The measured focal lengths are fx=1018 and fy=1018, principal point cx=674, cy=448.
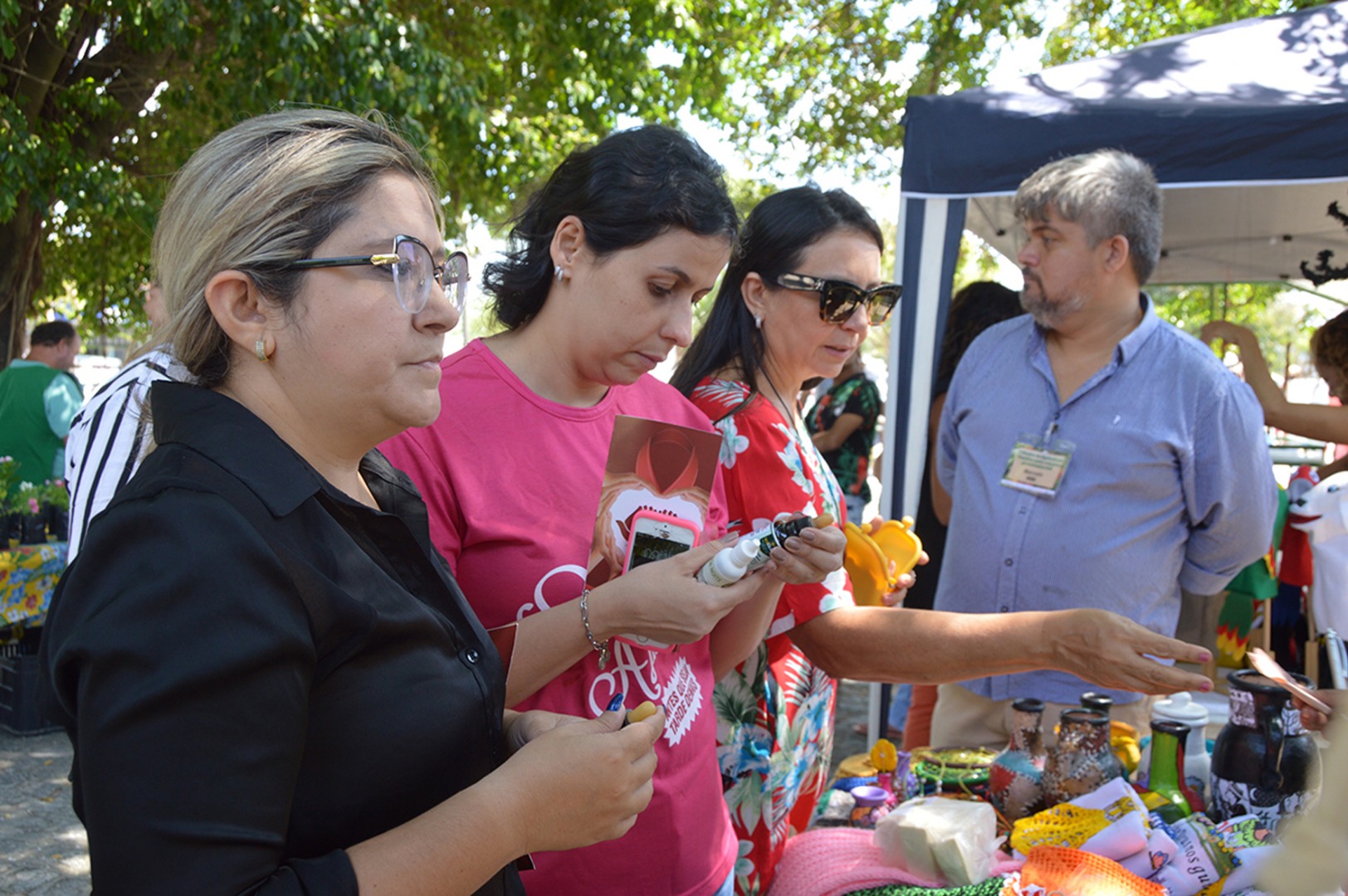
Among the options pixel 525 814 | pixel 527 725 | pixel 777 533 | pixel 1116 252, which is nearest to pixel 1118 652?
pixel 777 533

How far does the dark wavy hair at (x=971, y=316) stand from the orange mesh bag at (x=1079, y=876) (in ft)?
8.71

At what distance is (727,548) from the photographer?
1.42 meters

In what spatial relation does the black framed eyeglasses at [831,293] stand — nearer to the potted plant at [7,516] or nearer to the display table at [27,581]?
the display table at [27,581]

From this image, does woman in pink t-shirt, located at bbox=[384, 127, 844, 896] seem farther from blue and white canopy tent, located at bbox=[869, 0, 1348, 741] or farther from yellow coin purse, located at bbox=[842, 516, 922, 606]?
blue and white canopy tent, located at bbox=[869, 0, 1348, 741]

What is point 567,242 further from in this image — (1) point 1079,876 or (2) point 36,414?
(2) point 36,414

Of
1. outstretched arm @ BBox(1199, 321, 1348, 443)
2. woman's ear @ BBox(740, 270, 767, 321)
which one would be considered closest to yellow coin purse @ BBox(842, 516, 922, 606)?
woman's ear @ BBox(740, 270, 767, 321)

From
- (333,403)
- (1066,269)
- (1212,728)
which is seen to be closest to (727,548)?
(333,403)

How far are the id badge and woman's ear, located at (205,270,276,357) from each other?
2.32m

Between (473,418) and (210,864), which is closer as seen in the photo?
(210,864)

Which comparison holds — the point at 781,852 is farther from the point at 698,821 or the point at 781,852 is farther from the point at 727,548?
the point at 727,548

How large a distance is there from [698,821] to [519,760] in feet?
2.06

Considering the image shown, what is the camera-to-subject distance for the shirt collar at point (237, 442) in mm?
914

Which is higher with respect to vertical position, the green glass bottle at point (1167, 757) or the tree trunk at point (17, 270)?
the tree trunk at point (17, 270)

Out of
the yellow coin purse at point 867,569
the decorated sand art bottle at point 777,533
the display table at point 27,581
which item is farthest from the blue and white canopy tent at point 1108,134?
the display table at point 27,581
